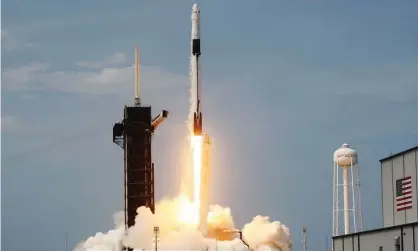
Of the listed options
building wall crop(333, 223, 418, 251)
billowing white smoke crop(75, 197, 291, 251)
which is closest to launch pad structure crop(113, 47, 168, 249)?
billowing white smoke crop(75, 197, 291, 251)

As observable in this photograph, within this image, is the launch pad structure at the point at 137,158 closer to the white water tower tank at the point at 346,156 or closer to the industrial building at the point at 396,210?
the white water tower tank at the point at 346,156

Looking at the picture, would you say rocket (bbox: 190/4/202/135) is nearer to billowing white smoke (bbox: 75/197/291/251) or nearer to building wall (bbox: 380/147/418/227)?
billowing white smoke (bbox: 75/197/291/251)

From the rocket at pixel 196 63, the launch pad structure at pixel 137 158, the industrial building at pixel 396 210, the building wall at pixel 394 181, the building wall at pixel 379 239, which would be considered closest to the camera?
the building wall at pixel 379 239

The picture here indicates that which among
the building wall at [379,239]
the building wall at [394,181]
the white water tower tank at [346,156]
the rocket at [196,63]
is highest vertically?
the rocket at [196,63]

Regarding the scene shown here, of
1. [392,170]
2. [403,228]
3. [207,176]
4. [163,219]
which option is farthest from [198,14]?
[403,228]

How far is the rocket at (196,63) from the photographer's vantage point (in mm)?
159288

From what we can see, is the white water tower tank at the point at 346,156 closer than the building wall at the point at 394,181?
No

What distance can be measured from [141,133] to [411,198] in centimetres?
7223

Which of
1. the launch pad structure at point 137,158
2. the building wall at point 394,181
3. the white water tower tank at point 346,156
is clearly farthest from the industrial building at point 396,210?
the launch pad structure at point 137,158

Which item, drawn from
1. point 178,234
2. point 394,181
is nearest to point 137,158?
point 178,234

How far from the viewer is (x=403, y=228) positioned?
10350cm

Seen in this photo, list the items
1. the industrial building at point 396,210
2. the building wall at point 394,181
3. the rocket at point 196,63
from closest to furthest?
the industrial building at point 396,210 < the building wall at point 394,181 < the rocket at point 196,63

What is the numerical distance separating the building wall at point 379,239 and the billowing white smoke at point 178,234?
43395mm

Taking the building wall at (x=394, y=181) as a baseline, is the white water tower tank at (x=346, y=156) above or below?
above
